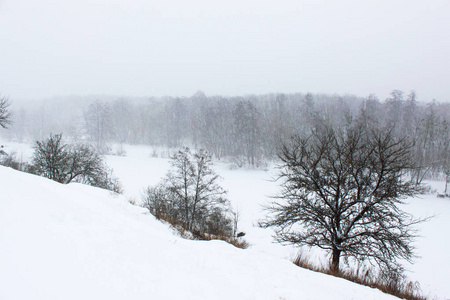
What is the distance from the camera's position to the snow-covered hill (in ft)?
8.96

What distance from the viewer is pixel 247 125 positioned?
178 feet

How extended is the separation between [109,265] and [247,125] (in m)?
51.9

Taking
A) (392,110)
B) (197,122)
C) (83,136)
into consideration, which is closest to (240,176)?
(197,122)

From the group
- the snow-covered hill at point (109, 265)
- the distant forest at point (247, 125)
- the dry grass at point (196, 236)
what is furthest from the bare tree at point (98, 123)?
the snow-covered hill at point (109, 265)

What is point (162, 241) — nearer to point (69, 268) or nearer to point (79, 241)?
point (79, 241)

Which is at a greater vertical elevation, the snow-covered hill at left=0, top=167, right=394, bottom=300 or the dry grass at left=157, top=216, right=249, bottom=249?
the snow-covered hill at left=0, top=167, right=394, bottom=300

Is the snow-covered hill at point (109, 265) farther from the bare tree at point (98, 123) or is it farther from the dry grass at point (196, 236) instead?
the bare tree at point (98, 123)

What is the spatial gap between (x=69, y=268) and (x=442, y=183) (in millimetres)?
53876

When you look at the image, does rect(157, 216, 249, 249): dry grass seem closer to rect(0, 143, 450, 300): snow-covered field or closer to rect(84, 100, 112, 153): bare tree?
rect(0, 143, 450, 300): snow-covered field

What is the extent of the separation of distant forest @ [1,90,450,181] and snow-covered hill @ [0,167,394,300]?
42059 mm

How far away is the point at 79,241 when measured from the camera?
3635mm

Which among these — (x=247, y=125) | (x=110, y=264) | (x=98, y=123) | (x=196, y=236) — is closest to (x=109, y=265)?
(x=110, y=264)

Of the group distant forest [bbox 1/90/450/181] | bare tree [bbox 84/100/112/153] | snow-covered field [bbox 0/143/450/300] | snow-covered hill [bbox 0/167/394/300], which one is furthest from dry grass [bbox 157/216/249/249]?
bare tree [bbox 84/100/112/153]

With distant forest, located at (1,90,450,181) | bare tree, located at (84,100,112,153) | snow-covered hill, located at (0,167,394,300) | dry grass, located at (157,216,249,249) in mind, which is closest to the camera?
snow-covered hill, located at (0,167,394,300)
